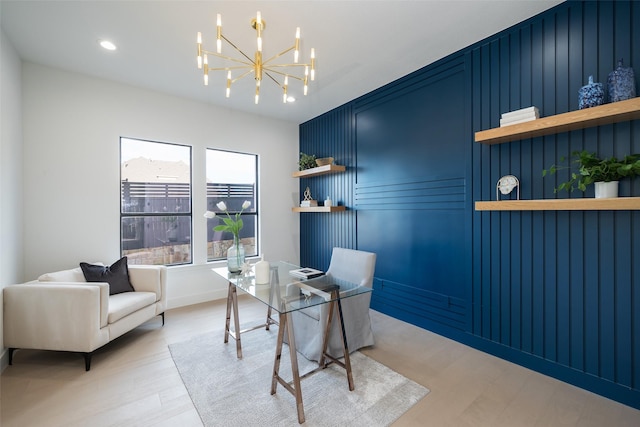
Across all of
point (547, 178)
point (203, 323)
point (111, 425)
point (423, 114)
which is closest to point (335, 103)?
point (423, 114)

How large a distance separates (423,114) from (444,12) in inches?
40.7

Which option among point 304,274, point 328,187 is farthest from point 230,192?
point 304,274

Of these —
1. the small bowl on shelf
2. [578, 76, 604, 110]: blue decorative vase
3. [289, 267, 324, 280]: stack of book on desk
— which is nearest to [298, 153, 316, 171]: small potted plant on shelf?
the small bowl on shelf

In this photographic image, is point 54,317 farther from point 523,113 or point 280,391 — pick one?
point 523,113

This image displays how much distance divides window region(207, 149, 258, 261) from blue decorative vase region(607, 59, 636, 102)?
4.15 metres

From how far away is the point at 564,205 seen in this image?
197 cm

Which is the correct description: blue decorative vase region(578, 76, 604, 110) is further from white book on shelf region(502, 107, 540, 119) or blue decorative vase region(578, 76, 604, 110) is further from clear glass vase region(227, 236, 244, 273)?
clear glass vase region(227, 236, 244, 273)

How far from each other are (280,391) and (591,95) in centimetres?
301

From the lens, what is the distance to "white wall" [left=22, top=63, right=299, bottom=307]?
295 cm

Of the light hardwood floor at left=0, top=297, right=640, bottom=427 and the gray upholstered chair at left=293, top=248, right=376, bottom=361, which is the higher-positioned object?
the gray upholstered chair at left=293, top=248, right=376, bottom=361

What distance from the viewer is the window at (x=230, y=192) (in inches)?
165

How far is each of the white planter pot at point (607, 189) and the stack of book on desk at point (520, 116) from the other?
0.66 meters

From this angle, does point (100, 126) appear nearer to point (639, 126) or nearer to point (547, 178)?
point (547, 178)

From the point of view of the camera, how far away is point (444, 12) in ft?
7.29
